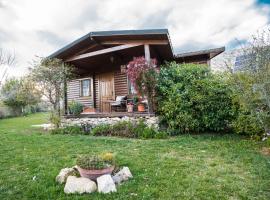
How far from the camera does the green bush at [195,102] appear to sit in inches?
299

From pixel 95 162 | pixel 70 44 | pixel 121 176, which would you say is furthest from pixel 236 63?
pixel 70 44

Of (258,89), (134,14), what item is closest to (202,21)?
(134,14)

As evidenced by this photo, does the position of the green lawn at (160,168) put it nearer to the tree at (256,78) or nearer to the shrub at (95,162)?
the shrub at (95,162)

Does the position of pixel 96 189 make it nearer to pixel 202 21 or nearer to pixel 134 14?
pixel 134 14

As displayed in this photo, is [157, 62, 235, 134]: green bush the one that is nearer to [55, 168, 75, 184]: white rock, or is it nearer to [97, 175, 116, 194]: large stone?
[55, 168, 75, 184]: white rock

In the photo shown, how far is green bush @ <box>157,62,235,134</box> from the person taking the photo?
7.59 m

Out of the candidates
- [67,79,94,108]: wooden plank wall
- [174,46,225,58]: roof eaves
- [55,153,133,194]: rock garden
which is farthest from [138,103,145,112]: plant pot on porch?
[67,79,94,108]: wooden plank wall

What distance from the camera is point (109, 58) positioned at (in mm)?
11867

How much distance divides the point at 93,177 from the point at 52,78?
7.28 m

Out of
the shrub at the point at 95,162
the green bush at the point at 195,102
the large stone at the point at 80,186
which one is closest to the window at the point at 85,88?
the green bush at the point at 195,102

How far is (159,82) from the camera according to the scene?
27.2 ft

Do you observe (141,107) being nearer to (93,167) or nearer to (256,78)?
(256,78)

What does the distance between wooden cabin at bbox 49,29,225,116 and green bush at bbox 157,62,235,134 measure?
150cm

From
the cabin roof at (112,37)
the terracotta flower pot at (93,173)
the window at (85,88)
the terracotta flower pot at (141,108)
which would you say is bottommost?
the terracotta flower pot at (93,173)
